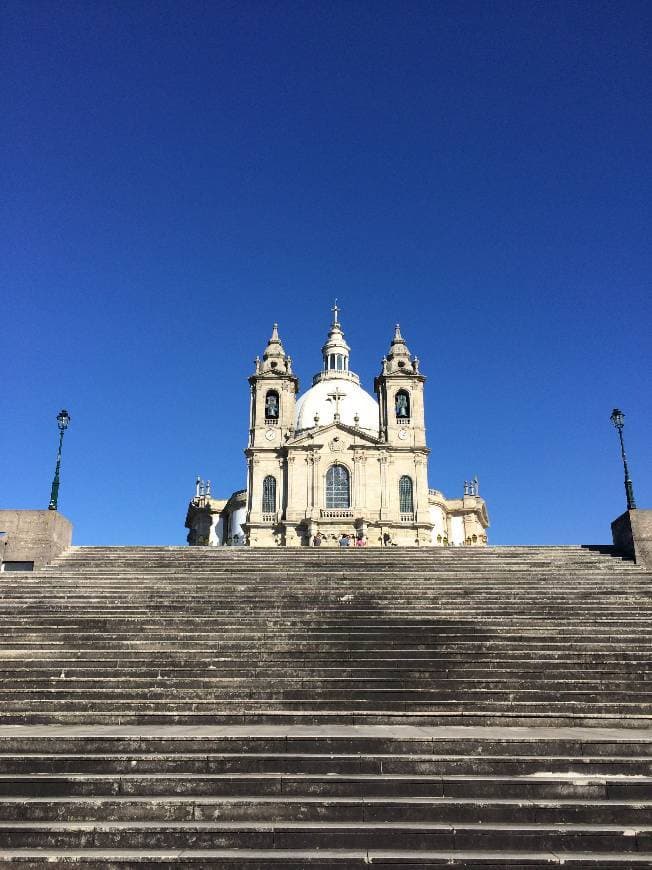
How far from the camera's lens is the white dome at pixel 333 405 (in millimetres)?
62094

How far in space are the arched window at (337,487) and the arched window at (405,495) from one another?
12.7 feet

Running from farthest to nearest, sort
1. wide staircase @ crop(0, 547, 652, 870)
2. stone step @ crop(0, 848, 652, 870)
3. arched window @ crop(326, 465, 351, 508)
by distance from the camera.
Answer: arched window @ crop(326, 465, 351, 508) < wide staircase @ crop(0, 547, 652, 870) < stone step @ crop(0, 848, 652, 870)

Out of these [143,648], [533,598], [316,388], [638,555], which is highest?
[316,388]

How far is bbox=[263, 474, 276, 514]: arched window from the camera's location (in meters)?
47.6

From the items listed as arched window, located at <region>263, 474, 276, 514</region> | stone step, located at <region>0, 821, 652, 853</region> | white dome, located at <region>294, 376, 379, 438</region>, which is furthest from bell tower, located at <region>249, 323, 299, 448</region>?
stone step, located at <region>0, 821, 652, 853</region>

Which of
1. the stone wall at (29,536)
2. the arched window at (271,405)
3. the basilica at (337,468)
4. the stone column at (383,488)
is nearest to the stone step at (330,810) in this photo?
the stone wall at (29,536)

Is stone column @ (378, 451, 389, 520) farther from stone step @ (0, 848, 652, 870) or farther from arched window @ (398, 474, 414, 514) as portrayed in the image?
stone step @ (0, 848, 652, 870)

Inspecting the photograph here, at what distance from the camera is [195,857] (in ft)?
23.1

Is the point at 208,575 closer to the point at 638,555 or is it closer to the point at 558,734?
the point at 558,734

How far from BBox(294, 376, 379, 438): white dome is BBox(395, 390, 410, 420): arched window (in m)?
9.77

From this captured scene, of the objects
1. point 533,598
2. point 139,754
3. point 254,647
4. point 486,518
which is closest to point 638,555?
point 533,598

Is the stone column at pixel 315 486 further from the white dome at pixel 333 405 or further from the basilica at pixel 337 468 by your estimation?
the white dome at pixel 333 405

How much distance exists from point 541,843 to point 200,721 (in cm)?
609

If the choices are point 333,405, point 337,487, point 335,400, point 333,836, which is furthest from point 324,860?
point 333,405
